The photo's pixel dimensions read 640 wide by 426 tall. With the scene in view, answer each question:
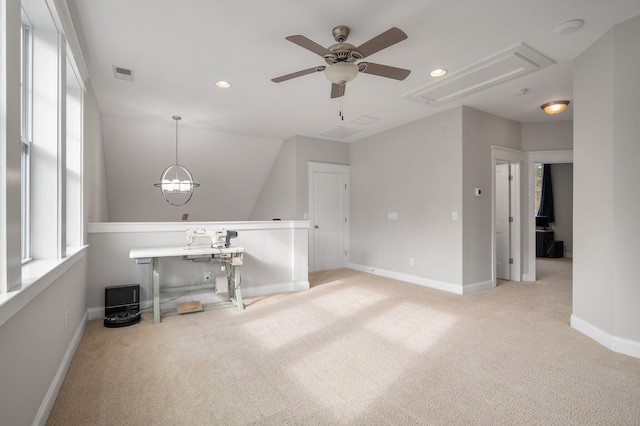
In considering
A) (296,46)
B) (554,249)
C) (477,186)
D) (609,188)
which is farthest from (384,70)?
(554,249)

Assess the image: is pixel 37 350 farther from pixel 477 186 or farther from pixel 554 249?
pixel 554 249

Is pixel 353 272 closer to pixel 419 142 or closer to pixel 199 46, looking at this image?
pixel 419 142

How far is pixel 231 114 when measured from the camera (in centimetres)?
488

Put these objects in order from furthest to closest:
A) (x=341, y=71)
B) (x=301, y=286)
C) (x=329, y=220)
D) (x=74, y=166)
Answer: (x=329, y=220)
(x=301, y=286)
(x=74, y=166)
(x=341, y=71)

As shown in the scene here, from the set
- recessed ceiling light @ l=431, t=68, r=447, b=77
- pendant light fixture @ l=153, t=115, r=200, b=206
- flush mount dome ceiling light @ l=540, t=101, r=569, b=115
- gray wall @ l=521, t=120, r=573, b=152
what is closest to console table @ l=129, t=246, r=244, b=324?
pendant light fixture @ l=153, t=115, r=200, b=206

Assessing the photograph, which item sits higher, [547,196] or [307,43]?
[307,43]

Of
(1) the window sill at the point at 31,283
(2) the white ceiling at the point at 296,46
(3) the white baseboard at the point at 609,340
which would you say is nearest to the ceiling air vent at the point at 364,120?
(2) the white ceiling at the point at 296,46

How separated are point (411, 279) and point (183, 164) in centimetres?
483

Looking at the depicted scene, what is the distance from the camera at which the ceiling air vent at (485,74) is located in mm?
3078

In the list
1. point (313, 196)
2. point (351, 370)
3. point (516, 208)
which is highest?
point (313, 196)

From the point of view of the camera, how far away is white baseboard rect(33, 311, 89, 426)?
1.70m

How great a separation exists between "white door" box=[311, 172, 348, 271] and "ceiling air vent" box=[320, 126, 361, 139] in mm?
772

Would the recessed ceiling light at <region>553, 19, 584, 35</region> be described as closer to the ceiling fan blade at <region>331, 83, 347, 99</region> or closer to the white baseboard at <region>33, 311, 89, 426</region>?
the ceiling fan blade at <region>331, 83, 347, 99</region>

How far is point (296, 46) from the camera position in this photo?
9.49 feet
